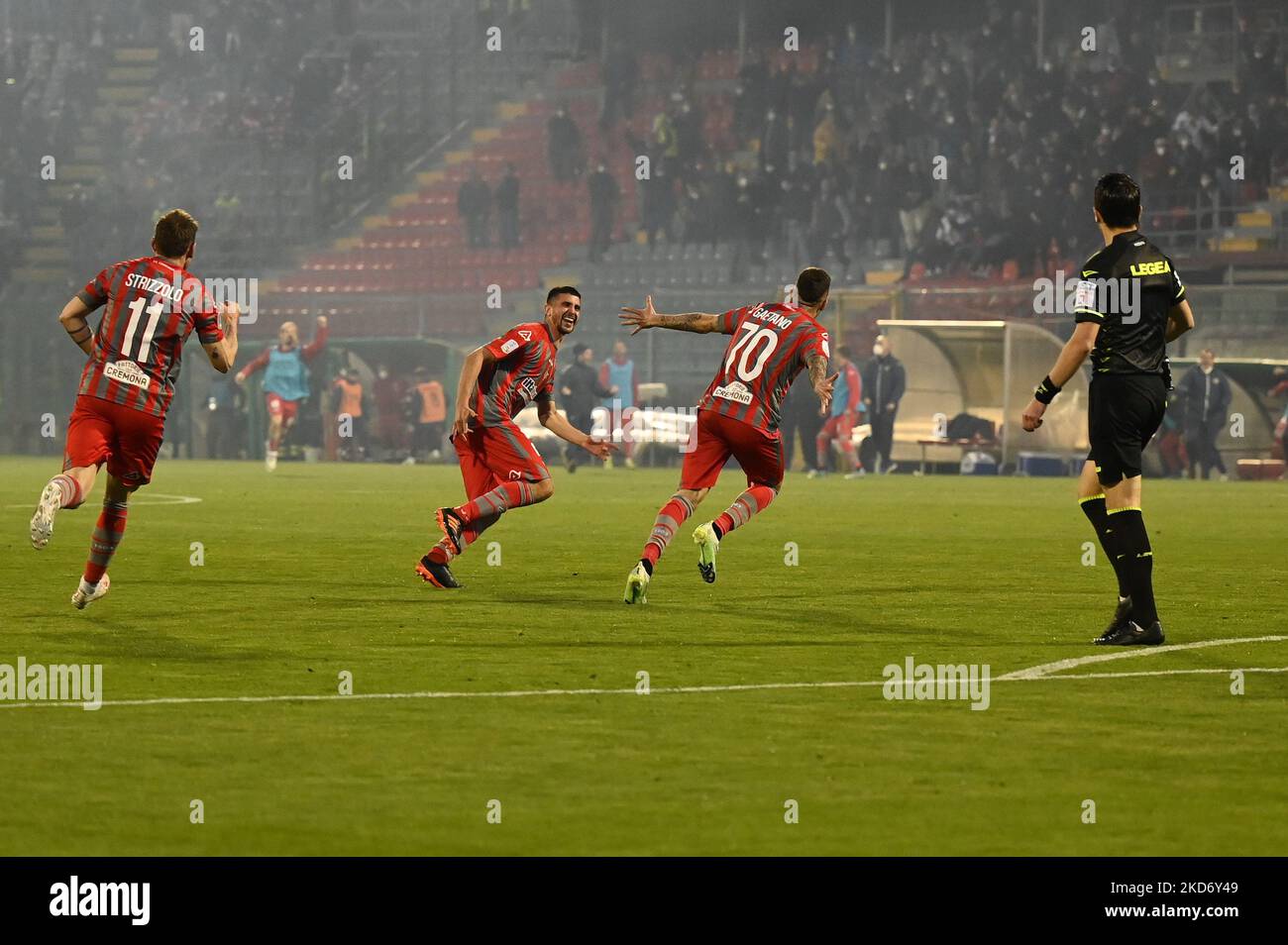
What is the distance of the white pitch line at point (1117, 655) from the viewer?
9.42 m

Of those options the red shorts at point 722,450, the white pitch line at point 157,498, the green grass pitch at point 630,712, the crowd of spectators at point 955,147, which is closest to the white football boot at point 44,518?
the green grass pitch at point 630,712

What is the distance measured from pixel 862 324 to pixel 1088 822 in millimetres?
31194

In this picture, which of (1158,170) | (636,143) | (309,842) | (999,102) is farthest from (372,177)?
(309,842)

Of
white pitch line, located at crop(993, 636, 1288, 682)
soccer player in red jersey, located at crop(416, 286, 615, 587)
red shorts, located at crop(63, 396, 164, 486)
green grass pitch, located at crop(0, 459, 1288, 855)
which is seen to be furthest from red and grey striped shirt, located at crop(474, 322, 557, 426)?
white pitch line, located at crop(993, 636, 1288, 682)

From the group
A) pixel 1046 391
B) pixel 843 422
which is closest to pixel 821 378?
pixel 1046 391

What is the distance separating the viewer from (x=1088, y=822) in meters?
6.15

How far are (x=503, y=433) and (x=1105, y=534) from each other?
4.33 metres

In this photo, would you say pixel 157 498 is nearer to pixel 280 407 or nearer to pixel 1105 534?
pixel 280 407

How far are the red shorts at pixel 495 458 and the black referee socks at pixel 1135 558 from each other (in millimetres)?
4195

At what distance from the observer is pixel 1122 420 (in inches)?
410

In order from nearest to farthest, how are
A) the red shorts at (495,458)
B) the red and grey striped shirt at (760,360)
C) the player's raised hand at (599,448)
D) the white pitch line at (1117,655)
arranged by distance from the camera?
the white pitch line at (1117,655), the red and grey striped shirt at (760,360), the player's raised hand at (599,448), the red shorts at (495,458)
